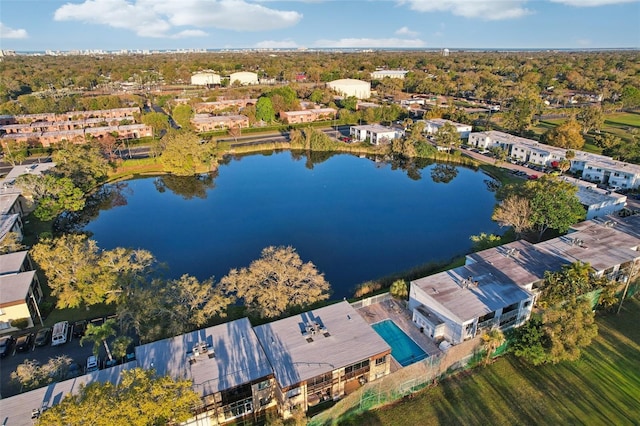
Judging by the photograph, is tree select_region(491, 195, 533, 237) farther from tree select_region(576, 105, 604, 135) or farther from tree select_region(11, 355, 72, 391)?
tree select_region(576, 105, 604, 135)

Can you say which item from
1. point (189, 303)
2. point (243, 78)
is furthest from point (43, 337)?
point (243, 78)

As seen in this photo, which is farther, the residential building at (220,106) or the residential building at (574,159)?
the residential building at (220,106)

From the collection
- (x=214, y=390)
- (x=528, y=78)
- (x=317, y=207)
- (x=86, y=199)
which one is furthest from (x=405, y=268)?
(x=528, y=78)

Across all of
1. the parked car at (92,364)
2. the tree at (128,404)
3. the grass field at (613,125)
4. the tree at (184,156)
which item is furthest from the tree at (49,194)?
the grass field at (613,125)

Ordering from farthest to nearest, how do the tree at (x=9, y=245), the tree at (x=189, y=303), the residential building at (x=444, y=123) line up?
the residential building at (x=444, y=123), the tree at (x=9, y=245), the tree at (x=189, y=303)

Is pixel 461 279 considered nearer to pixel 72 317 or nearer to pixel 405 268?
pixel 405 268

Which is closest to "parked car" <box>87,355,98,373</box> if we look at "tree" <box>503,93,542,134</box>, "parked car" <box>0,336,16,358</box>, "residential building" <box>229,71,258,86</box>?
"parked car" <box>0,336,16,358</box>

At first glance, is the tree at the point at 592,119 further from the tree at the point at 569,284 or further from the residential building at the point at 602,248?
the tree at the point at 569,284
